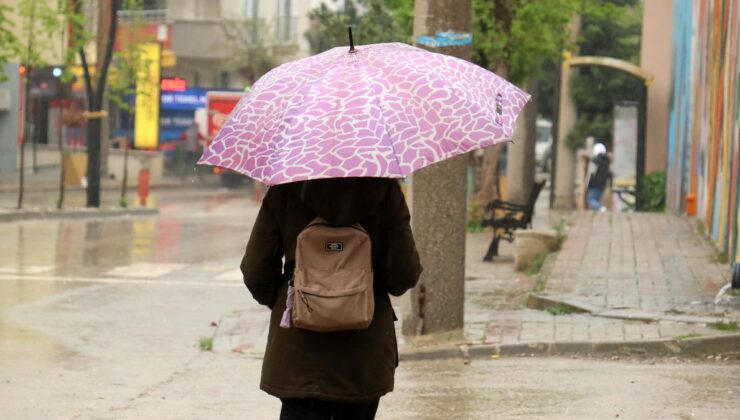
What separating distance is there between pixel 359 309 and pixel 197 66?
2144 inches

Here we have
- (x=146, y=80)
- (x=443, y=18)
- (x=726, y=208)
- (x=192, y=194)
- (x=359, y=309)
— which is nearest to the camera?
(x=359, y=309)

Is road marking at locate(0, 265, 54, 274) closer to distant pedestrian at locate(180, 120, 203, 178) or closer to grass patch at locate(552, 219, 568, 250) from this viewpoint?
grass patch at locate(552, 219, 568, 250)

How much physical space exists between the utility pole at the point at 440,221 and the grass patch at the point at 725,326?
188cm

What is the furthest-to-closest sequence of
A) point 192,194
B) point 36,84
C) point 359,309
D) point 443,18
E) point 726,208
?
point 36,84 → point 192,194 → point 726,208 → point 443,18 → point 359,309

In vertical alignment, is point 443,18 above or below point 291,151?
above

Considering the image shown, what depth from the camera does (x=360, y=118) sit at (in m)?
4.70

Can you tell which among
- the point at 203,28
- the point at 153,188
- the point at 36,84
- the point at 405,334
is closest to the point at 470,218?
the point at 405,334

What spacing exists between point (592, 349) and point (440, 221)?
1.44m

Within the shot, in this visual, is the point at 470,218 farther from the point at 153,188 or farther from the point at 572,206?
the point at 153,188

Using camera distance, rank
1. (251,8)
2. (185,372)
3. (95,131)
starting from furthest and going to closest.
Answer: (251,8)
(95,131)
(185,372)

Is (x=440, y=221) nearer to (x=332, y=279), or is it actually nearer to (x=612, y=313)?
(x=612, y=313)

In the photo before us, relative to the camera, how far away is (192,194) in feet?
129

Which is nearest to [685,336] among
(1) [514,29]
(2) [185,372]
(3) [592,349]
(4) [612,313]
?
(3) [592,349]

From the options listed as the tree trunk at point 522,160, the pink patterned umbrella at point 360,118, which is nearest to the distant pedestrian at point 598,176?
the tree trunk at point 522,160
